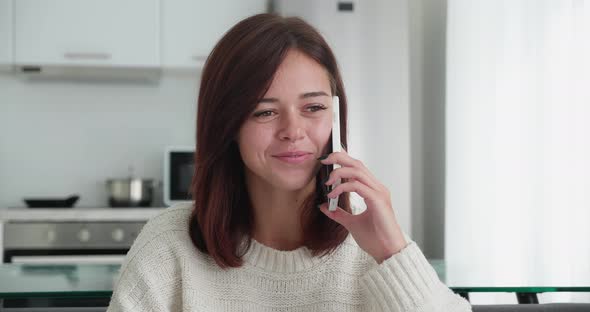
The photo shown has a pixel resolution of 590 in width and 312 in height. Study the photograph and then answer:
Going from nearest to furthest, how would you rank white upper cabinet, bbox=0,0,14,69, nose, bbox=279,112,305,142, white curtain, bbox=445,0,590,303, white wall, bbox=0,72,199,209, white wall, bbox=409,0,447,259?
1. nose, bbox=279,112,305,142
2. white curtain, bbox=445,0,590,303
3. white upper cabinet, bbox=0,0,14,69
4. white wall, bbox=409,0,447,259
5. white wall, bbox=0,72,199,209

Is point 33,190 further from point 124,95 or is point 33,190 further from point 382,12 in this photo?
point 382,12

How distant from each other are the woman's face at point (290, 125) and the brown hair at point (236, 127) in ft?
0.05

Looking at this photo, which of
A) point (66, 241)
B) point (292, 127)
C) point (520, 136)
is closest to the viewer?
point (292, 127)

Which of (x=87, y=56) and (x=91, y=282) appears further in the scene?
(x=87, y=56)

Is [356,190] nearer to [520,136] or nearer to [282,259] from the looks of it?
[282,259]

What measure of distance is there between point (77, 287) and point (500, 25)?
7.15 feet

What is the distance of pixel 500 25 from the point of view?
2793 mm

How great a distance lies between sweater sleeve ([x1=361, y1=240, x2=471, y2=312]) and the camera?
3.42 feet

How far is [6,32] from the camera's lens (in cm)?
376

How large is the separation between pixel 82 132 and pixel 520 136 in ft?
8.49

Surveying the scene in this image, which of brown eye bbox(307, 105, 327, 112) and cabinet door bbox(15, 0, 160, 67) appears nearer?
brown eye bbox(307, 105, 327, 112)

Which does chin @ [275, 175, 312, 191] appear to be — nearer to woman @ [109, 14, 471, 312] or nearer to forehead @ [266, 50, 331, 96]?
woman @ [109, 14, 471, 312]

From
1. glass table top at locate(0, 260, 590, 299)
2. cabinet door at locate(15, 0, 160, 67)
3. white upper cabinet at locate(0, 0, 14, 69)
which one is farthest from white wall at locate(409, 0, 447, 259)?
glass table top at locate(0, 260, 590, 299)

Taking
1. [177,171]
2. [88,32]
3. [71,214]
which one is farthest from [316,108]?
[88,32]
